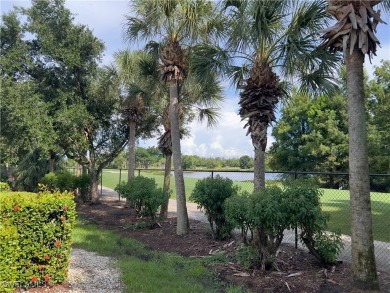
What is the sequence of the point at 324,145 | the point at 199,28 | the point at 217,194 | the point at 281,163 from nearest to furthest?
the point at 217,194, the point at 199,28, the point at 324,145, the point at 281,163

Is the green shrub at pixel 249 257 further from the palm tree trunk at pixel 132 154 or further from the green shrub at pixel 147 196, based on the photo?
the palm tree trunk at pixel 132 154

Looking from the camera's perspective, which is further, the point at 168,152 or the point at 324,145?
the point at 324,145

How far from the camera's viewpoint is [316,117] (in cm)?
3809

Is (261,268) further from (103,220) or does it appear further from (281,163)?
(281,163)

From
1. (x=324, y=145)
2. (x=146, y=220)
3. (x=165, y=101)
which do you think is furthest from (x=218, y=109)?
(x=324, y=145)

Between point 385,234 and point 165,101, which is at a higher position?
point 165,101

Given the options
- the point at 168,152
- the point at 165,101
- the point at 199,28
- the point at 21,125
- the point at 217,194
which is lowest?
the point at 217,194

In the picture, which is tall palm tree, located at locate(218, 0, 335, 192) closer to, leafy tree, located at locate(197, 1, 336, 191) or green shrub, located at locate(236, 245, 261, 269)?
leafy tree, located at locate(197, 1, 336, 191)

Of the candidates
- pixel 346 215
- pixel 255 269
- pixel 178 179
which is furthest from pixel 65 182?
pixel 255 269

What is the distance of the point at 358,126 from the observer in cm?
473

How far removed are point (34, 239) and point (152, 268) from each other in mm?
2079

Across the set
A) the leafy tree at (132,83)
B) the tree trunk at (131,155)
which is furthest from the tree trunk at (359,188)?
the tree trunk at (131,155)

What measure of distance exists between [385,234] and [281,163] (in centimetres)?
3402

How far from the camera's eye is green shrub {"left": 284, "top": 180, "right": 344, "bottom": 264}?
5.13 meters
